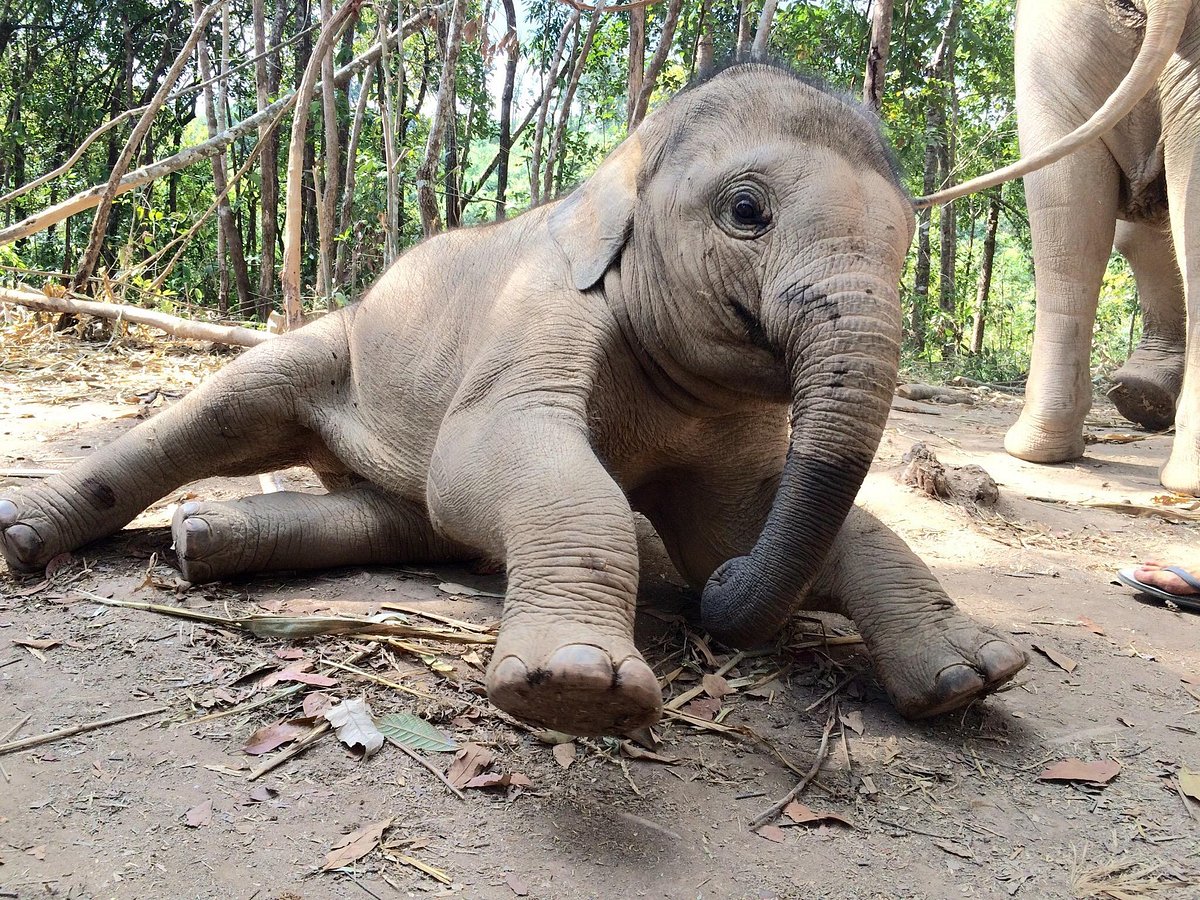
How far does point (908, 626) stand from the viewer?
268 centimetres

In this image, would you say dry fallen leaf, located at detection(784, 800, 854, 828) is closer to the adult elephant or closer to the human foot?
the human foot

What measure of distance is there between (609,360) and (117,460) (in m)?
1.99

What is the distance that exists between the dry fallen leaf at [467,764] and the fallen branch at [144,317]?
5.24 meters

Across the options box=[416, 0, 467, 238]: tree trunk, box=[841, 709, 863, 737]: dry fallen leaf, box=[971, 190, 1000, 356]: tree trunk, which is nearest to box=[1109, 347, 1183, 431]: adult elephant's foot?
box=[416, 0, 467, 238]: tree trunk

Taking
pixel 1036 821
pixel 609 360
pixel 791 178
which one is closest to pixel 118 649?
pixel 609 360

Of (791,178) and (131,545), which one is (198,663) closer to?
(131,545)

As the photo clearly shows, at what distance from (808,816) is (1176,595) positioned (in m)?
2.24

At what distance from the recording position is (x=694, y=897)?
185cm

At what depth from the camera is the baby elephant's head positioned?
2.29m

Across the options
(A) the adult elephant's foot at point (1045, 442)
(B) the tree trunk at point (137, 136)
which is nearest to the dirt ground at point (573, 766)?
(A) the adult elephant's foot at point (1045, 442)

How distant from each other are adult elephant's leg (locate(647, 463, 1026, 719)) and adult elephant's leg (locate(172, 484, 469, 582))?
2.89 ft

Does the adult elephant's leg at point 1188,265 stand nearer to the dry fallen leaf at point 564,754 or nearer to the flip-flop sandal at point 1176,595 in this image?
the flip-flop sandal at point 1176,595

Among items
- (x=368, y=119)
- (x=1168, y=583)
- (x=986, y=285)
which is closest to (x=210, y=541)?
(x=1168, y=583)

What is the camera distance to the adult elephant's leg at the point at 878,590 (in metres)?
2.50
